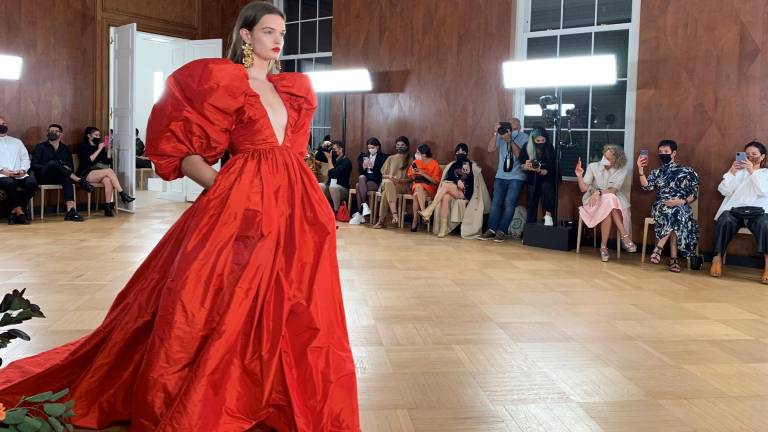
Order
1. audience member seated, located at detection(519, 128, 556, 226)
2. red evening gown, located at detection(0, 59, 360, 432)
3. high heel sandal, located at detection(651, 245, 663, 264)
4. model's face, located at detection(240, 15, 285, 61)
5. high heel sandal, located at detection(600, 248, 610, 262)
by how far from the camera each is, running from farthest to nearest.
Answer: audience member seated, located at detection(519, 128, 556, 226), high heel sandal, located at detection(600, 248, 610, 262), high heel sandal, located at detection(651, 245, 663, 264), model's face, located at detection(240, 15, 285, 61), red evening gown, located at detection(0, 59, 360, 432)

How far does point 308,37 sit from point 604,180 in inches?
205

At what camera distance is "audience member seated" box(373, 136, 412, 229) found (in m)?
7.90

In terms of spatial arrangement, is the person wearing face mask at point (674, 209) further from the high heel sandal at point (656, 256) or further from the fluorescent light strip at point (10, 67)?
the fluorescent light strip at point (10, 67)

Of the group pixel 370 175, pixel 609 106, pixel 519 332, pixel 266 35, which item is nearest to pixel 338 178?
pixel 370 175

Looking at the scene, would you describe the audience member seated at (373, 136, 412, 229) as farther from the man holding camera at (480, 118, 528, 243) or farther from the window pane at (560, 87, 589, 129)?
the window pane at (560, 87, 589, 129)

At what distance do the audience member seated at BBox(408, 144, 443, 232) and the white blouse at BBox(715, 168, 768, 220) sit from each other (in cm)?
296

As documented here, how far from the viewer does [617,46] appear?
268 inches

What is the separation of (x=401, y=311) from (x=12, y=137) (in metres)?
5.92

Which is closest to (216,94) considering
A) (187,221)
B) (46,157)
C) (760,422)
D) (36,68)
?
(187,221)

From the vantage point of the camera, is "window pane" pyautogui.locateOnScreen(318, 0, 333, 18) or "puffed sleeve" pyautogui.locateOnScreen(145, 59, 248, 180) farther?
"window pane" pyautogui.locateOnScreen(318, 0, 333, 18)

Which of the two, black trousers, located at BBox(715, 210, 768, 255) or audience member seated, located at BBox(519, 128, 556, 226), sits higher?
audience member seated, located at BBox(519, 128, 556, 226)

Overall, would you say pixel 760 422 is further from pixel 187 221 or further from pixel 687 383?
pixel 187 221

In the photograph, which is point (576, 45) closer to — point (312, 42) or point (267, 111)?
point (312, 42)

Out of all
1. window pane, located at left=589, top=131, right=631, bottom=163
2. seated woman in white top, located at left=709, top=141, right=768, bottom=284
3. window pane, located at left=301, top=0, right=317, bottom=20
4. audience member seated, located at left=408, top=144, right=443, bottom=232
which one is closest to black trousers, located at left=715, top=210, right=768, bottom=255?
seated woman in white top, located at left=709, top=141, right=768, bottom=284
